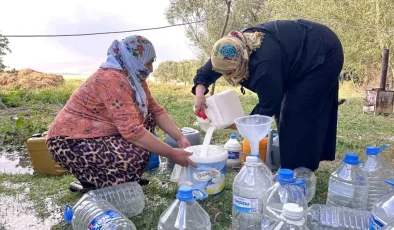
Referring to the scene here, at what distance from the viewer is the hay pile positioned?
1314cm

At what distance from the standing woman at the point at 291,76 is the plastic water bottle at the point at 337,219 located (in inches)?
25.5

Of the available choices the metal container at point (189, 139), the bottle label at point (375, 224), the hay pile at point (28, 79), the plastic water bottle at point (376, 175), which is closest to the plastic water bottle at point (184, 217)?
the bottle label at point (375, 224)

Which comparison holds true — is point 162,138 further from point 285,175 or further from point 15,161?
point 285,175

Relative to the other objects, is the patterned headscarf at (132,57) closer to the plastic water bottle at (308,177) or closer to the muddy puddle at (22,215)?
the muddy puddle at (22,215)

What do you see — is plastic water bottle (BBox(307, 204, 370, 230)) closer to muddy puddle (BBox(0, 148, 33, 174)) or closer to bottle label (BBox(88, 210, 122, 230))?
bottle label (BBox(88, 210, 122, 230))

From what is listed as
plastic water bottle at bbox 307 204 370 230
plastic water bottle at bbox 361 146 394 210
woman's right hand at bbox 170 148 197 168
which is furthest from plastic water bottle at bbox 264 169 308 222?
plastic water bottle at bbox 361 146 394 210

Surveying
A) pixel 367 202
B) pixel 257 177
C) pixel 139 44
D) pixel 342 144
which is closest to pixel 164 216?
pixel 257 177

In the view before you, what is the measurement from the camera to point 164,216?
1.83m

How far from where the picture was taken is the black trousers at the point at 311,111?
248 centimetres

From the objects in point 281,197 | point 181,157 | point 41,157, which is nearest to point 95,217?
point 181,157

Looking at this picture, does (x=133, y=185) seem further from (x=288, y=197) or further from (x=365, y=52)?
(x=365, y=52)

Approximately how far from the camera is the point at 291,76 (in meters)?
2.48

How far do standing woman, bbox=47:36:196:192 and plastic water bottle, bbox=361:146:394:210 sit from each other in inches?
48.9

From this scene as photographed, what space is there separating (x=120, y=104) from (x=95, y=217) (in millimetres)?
768
